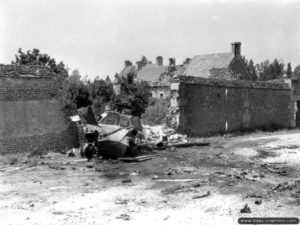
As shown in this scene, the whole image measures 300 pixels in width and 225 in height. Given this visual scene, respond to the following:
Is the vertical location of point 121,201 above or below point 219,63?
below

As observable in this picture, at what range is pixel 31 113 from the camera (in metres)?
14.8

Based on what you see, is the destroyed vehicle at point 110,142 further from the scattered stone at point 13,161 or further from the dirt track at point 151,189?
the scattered stone at point 13,161

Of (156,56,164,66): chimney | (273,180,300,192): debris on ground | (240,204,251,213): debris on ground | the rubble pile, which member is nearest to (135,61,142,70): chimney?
(156,56,164,66): chimney

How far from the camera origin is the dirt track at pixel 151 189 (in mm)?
6742

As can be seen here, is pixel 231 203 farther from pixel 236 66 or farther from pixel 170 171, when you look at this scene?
pixel 236 66

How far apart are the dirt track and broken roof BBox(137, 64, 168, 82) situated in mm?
42703

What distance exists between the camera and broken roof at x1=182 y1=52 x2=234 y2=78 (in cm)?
3956

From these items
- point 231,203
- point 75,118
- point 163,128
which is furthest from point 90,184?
point 163,128

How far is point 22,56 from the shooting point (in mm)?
39906

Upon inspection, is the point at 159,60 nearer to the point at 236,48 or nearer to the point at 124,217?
the point at 236,48

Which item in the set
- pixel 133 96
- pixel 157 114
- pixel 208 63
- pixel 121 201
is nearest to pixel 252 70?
pixel 208 63

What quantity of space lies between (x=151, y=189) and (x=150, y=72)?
167 feet

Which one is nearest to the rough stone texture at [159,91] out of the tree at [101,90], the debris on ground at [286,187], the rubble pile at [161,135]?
the tree at [101,90]

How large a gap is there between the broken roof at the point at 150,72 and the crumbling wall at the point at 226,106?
1199 inches
